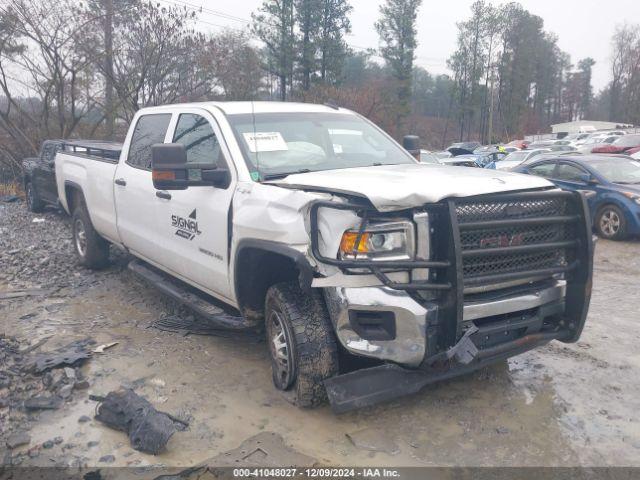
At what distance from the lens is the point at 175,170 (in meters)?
3.99

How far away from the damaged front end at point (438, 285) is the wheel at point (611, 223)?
260 inches

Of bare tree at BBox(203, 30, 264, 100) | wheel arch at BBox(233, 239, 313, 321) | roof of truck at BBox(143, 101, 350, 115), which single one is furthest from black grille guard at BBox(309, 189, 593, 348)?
bare tree at BBox(203, 30, 264, 100)

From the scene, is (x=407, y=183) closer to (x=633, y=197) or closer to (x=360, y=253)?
(x=360, y=253)

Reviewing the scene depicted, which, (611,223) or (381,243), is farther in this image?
(611,223)

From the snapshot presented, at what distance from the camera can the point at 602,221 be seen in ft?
32.3

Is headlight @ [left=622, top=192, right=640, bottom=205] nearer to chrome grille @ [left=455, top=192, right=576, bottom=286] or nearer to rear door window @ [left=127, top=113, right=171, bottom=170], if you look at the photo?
chrome grille @ [left=455, top=192, right=576, bottom=286]

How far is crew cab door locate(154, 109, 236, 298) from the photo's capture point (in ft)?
14.0

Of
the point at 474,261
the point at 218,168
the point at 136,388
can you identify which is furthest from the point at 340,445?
the point at 218,168

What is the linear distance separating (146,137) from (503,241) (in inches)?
148

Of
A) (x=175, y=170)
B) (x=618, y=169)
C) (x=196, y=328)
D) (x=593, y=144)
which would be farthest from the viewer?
(x=593, y=144)

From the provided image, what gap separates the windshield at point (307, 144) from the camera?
14.1 feet

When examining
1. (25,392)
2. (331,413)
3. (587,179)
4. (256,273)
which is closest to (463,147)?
(587,179)

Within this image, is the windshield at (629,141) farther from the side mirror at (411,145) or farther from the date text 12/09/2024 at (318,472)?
the date text 12/09/2024 at (318,472)

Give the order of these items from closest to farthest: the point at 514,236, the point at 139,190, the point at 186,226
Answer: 1. the point at 514,236
2. the point at 186,226
3. the point at 139,190
